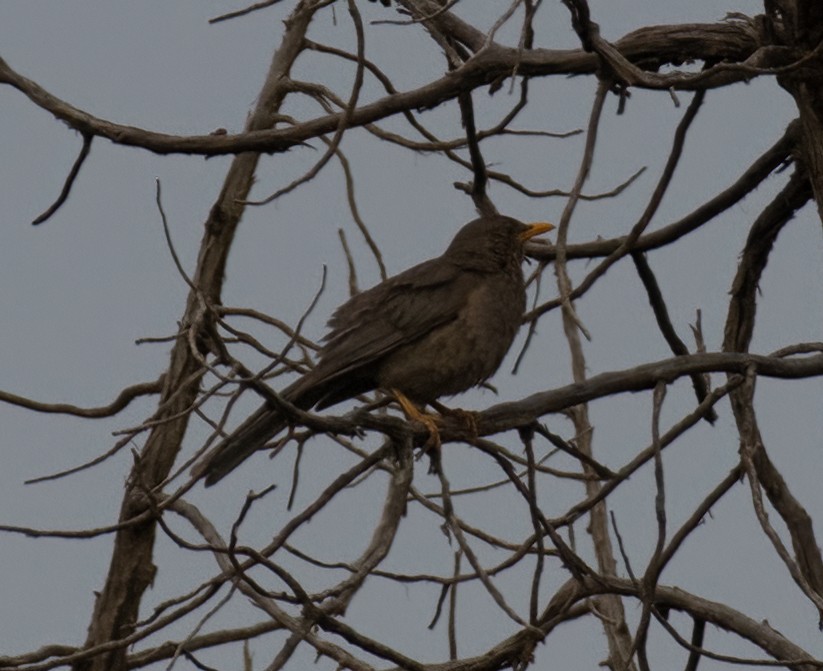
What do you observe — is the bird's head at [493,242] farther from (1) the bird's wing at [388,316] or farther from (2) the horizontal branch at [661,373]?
(2) the horizontal branch at [661,373]

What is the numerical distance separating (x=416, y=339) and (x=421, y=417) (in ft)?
1.92

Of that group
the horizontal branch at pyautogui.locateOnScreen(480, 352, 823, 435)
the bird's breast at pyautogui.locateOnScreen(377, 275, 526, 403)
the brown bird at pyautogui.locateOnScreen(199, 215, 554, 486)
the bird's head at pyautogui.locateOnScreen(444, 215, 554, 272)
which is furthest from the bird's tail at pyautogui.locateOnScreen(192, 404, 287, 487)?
the bird's head at pyautogui.locateOnScreen(444, 215, 554, 272)

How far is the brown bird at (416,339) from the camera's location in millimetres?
7551

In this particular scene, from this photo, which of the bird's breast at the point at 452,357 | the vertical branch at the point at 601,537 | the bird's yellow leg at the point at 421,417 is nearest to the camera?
the bird's yellow leg at the point at 421,417

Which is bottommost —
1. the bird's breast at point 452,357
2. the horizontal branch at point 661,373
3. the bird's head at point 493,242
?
the horizontal branch at point 661,373

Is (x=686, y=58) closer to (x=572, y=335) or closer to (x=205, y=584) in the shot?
(x=572, y=335)

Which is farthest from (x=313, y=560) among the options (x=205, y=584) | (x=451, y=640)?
(x=451, y=640)

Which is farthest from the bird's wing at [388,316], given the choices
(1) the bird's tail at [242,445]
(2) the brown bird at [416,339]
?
(1) the bird's tail at [242,445]

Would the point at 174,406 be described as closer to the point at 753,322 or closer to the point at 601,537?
the point at 601,537

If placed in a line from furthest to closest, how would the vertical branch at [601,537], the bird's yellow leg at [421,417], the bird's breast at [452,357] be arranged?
the bird's breast at [452,357] → the vertical branch at [601,537] → the bird's yellow leg at [421,417]

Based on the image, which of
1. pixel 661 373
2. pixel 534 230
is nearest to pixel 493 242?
pixel 534 230

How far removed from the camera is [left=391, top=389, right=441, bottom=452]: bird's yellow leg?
6.61 meters

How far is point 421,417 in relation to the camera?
7.24 metres

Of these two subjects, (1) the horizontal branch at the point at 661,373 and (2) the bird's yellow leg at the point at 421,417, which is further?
(2) the bird's yellow leg at the point at 421,417
